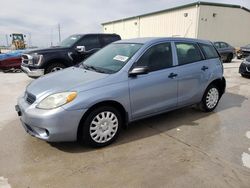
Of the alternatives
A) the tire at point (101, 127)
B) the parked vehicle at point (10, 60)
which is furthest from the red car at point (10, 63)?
the tire at point (101, 127)

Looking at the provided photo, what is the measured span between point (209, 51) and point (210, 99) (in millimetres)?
1040

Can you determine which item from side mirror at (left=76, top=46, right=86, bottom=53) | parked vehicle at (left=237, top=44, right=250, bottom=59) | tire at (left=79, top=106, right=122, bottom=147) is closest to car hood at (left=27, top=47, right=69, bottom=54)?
side mirror at (left=76, top=46, right=86, bottom=53)

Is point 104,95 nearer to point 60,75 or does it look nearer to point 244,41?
point 60,75

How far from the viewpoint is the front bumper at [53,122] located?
3.05 meters

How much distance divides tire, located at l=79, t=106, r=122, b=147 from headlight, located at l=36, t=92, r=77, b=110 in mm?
370

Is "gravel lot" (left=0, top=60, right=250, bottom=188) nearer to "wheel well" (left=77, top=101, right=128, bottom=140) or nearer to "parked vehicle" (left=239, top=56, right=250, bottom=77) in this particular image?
"wheel well" (left=77, top=101, right=128, bottom=140)

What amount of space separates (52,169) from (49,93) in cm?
100

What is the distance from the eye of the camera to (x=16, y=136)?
3852 mm

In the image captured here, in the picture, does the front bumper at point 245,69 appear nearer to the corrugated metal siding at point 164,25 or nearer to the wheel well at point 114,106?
the wheel well at point 114,106

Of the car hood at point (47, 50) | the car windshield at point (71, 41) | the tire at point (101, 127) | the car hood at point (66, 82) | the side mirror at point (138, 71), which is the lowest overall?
the tire at point (101, 127)

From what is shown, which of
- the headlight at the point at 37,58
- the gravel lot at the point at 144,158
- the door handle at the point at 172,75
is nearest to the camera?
the gravel lot at the point at 144,158

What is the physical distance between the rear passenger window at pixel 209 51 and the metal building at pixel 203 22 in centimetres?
1891

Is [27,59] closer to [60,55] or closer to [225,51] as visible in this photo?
[60,55]

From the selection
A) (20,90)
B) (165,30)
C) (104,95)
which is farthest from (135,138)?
(165,30)
